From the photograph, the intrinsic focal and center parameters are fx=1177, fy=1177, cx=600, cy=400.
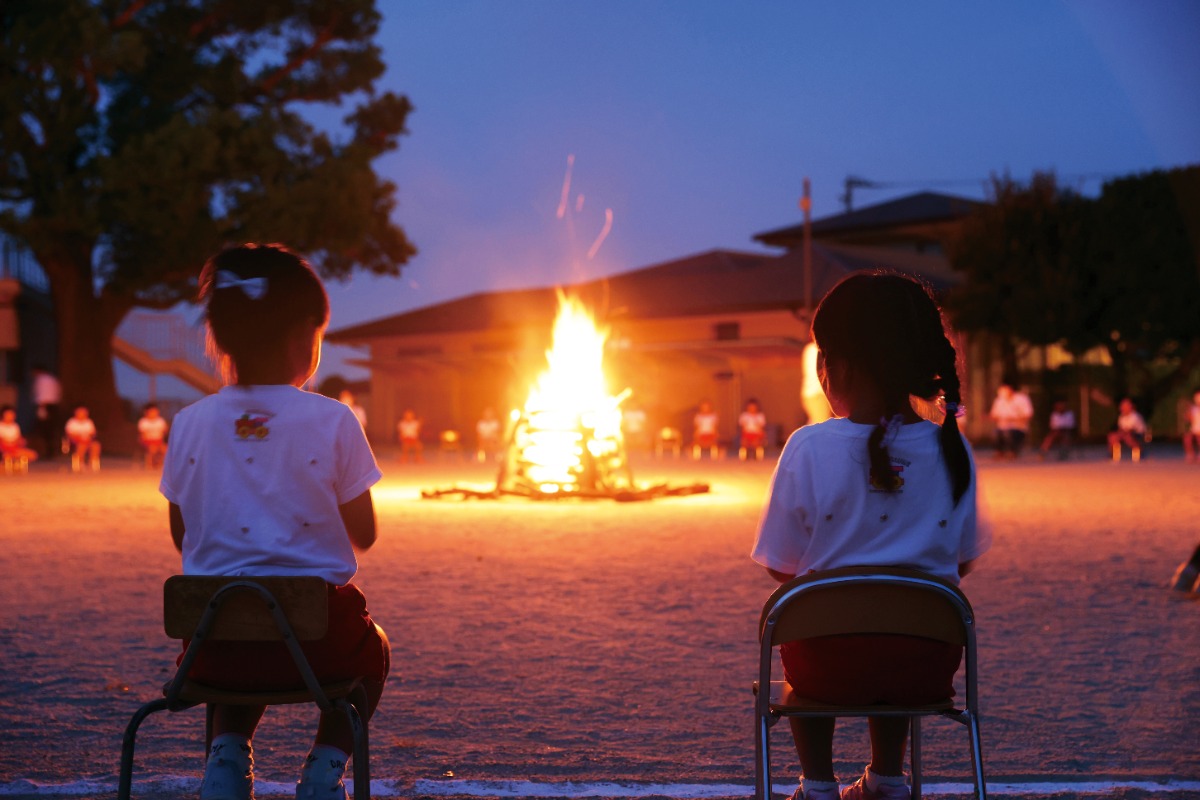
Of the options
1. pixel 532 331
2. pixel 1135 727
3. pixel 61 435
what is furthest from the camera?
pixel 532 331

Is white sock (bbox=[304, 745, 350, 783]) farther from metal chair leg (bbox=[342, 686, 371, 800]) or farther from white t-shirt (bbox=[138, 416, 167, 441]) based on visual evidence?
white t-shirt (bbox=[138, 416, 167, 441])

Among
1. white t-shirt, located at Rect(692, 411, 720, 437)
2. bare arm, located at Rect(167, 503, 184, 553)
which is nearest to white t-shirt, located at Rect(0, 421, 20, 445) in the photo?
white t-shirt, located at Rect(692, 411, 720, 437)

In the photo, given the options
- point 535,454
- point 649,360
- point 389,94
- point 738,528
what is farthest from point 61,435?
point 738,528

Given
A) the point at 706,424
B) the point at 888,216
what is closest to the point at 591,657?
the point at 706,424

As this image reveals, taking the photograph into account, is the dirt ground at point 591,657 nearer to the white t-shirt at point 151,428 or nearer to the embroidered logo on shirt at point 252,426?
the embroidered logo on shirt at point 252,426

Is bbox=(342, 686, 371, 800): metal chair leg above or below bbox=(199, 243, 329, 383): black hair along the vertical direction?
below

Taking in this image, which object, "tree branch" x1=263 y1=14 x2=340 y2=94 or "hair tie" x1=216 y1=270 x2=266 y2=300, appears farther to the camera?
"tree branch" x1=263 y1=14 x2=340 y2=94

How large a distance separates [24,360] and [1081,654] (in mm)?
34032

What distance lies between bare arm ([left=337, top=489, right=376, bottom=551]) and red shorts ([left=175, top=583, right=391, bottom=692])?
124mm

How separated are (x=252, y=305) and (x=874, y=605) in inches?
60.7

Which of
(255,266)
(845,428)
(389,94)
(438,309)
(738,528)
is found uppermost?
(389,94)

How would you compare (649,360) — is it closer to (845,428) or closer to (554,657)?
(554,657)

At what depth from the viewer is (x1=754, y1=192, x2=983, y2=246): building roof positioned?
43.9 metres

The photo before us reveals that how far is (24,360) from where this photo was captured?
33.9 metres
